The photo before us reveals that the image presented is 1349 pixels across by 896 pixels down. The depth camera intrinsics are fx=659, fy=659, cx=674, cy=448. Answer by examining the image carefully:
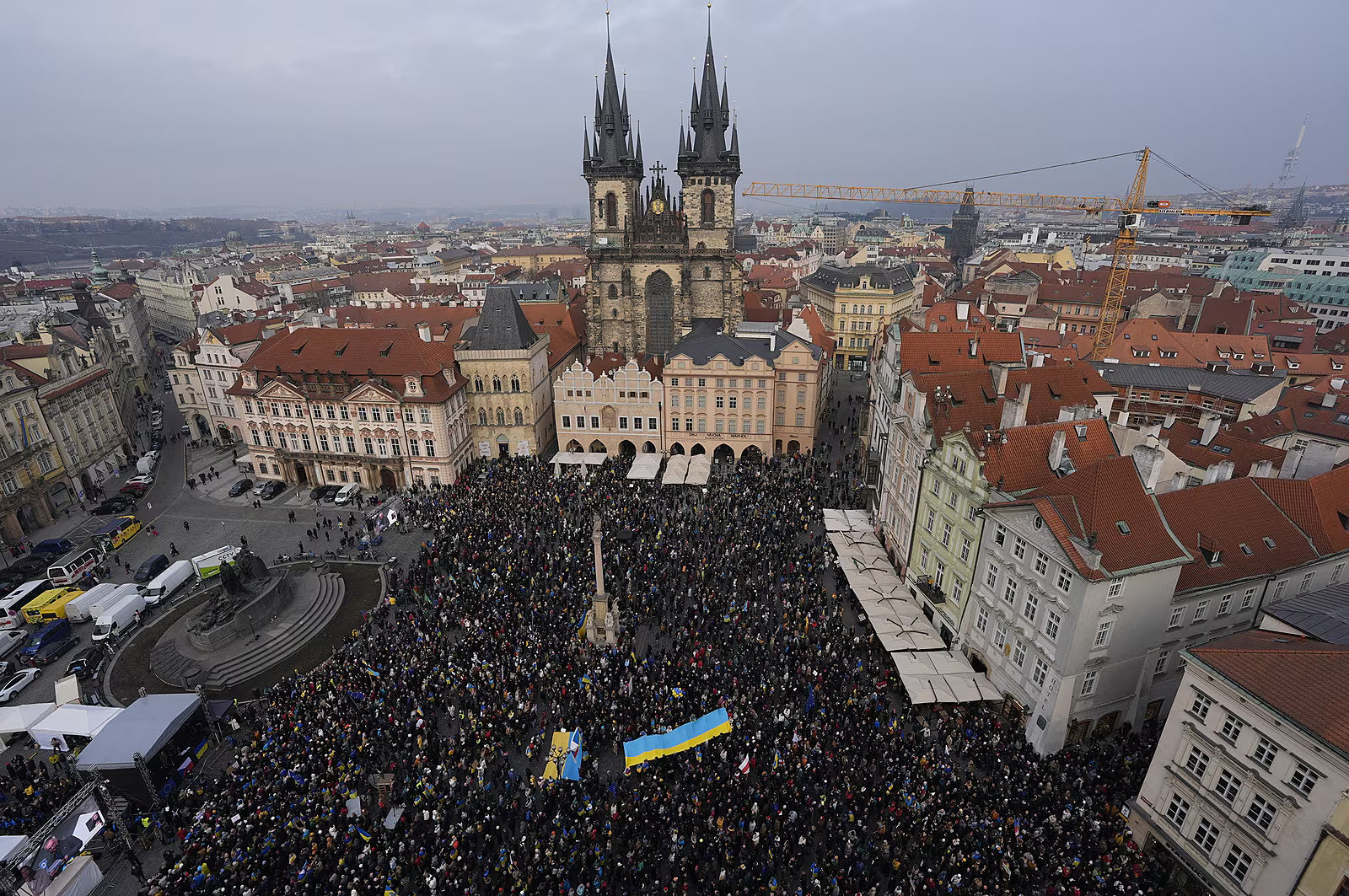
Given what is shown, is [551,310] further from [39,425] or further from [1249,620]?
[1249,620]

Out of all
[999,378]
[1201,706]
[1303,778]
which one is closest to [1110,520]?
[1201,706]

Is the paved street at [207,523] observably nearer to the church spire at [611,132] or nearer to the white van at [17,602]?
the white van at [17,602]

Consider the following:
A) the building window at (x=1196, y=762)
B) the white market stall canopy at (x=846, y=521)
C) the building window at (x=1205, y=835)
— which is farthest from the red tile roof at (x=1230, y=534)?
the white market stall canopy at (x=846, y=521)

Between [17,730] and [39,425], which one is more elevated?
[39,425]

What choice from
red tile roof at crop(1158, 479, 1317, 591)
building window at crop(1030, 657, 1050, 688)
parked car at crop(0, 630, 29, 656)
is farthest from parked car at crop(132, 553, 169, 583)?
red tile roof at crop(1158, 479, 1317, 591)

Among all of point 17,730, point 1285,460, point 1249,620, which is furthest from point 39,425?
point 1285,460

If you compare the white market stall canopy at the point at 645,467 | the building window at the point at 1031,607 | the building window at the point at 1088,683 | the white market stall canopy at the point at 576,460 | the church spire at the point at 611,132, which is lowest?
the white market stall canopy at the point at 576,460

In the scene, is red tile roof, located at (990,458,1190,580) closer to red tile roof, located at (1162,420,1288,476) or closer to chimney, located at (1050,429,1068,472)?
chimney, located at (1050,429,1068,472)
